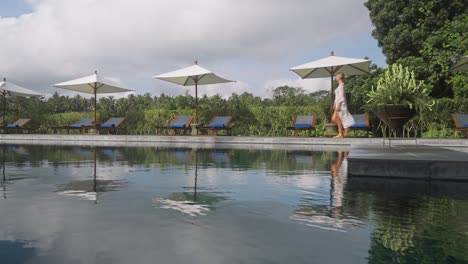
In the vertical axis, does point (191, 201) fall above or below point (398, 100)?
below

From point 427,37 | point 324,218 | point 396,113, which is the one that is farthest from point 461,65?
point 324,218

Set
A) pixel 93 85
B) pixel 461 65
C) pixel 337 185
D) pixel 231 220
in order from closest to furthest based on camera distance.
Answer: pixel 231 220, pixel 337 185, pixel 461 65, pixel 93 85

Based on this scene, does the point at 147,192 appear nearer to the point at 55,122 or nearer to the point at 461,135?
the point at 461,135

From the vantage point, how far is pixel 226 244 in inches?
87.0

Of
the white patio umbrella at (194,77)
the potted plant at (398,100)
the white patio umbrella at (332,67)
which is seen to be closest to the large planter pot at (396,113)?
the potted plant at (398,100)

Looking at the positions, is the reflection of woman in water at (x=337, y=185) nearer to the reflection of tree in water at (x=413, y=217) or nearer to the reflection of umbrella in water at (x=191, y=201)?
the reflection of tree in water at (x=413, y=217)

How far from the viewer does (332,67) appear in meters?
14.6

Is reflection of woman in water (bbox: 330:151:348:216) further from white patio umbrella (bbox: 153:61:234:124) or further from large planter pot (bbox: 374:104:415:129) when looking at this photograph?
white patio umbrella (bbox: 153:61:234:124)

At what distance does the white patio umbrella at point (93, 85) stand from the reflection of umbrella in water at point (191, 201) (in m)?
14.7

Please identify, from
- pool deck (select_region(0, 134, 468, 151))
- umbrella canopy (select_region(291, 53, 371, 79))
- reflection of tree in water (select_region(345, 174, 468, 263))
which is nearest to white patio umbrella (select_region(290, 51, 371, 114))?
umbrella canopy (select_region(291, 53, 371, 79))

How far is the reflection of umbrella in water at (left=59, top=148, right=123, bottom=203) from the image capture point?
376 cm

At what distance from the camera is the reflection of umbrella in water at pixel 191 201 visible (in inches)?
121

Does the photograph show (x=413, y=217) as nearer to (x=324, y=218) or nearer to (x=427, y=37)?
(x=324, y=218)

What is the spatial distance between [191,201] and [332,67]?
1236cm
